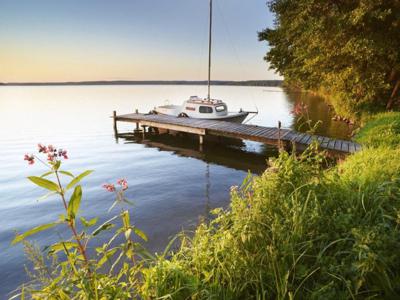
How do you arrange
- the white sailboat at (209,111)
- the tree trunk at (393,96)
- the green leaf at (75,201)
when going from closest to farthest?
the green leaf at (75,201) < the tree trunk at (393,96) < the white sailboat at (209,111)

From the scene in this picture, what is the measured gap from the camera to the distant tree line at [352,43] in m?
14.6

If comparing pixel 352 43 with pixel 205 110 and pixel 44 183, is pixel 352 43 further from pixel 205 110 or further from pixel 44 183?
pixel 44 183

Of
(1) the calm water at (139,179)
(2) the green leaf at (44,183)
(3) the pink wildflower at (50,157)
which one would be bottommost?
(1) the calm water at (139,179)

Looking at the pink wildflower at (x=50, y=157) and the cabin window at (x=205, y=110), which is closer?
the pink wildflower at (x=50, y=157)

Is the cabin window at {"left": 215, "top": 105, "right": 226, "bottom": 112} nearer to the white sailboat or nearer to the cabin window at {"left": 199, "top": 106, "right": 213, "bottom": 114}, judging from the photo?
the white sailboat

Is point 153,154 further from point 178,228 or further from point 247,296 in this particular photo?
point 247,296

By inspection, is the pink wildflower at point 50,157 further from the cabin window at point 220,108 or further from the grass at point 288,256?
the cabin window at point 220,108

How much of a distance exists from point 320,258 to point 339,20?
631 inches

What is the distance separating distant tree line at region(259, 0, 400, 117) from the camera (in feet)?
47.9

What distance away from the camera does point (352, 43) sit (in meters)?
15.0

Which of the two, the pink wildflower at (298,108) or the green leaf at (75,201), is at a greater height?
the pink wildflower at (298,108)

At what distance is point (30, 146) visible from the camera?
2050cm

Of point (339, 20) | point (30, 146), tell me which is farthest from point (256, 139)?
point (30, 146)

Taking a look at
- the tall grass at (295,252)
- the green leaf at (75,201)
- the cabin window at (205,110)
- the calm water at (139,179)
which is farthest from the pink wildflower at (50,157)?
the cabin window at (205,110)
